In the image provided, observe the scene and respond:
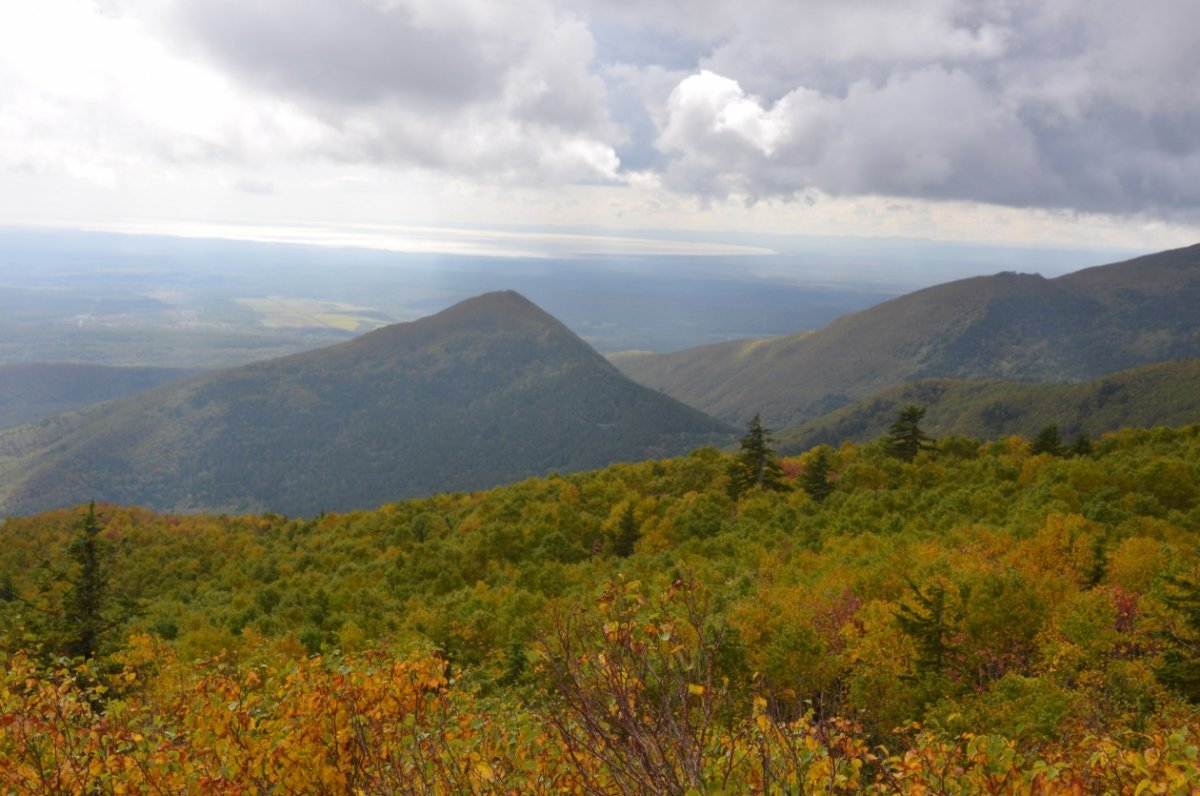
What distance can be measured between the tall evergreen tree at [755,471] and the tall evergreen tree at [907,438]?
1276cm

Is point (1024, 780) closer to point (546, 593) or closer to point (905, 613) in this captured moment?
point (905, 613)

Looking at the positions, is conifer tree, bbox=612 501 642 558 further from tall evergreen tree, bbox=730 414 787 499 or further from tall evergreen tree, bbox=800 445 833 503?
tall evergreen tree, bbox=800 445 833 503

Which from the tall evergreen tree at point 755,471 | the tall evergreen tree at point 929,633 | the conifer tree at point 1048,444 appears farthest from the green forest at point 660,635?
the conifer tree at point 1048,444

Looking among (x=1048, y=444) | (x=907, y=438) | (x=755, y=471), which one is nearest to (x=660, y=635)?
(x=755, y=471)

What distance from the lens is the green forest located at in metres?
8.31

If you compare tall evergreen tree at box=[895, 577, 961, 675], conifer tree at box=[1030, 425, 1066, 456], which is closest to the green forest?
tall evergreen tree at box=[895, 577, 961, 675]

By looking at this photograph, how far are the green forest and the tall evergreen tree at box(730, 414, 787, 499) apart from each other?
312 mm

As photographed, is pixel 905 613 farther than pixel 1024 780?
Yes

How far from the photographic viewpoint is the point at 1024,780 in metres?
7.88

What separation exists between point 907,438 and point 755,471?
54.0 feet

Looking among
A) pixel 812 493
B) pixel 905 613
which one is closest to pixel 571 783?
pixel 905 613

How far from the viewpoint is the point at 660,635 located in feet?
23.0

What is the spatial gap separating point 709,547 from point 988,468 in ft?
86.5

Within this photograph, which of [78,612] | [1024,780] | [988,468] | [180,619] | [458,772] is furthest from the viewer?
[988,468]
